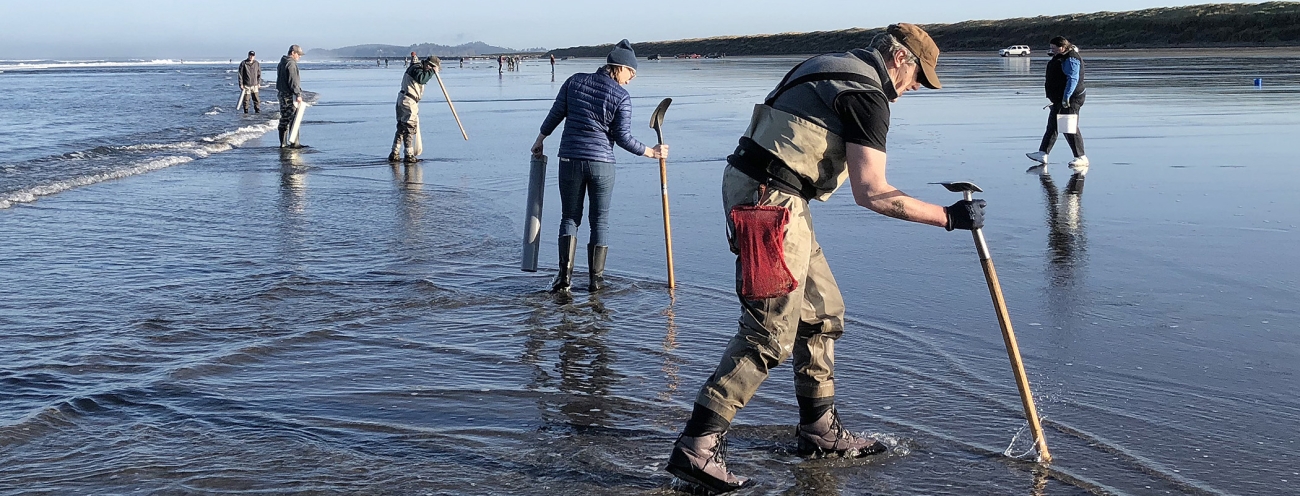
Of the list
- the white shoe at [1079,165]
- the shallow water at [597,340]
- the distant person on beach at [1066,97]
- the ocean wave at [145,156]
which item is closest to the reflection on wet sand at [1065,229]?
the shallow water at [597,340]

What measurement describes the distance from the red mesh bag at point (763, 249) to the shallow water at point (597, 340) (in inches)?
30.1

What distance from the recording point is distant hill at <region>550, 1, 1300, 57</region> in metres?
75.5

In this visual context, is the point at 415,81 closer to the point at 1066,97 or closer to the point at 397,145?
the point at 397,145

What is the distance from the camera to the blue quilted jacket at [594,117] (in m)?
6.88

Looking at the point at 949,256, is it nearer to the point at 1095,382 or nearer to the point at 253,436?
the point at 1095,382

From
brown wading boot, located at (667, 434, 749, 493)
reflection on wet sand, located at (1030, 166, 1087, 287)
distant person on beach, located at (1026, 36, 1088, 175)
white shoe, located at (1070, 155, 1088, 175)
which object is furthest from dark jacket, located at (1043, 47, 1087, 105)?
brown wading boot, located at (667, 434, 749, 493)

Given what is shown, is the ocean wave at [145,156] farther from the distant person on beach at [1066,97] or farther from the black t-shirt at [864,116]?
the distant person on beach at [1066,97]

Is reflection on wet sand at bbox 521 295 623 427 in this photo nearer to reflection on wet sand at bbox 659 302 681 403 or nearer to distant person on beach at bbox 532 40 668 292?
reflection on wet sand at bbox 659 302 681 403

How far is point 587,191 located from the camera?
7258 mm

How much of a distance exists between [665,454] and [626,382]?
3.23 ft

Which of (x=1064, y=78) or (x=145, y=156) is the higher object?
(x=1064, y=78)

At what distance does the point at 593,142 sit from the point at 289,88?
1232 cm

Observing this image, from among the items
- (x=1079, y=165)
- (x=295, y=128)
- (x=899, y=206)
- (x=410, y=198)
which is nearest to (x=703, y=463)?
(x=899, y=206)

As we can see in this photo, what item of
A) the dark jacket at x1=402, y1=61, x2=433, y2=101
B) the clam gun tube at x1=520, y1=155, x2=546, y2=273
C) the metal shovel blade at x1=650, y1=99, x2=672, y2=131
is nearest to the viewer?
the metal shovel blade at x1=650, y1=99, x2=672, y2=131
